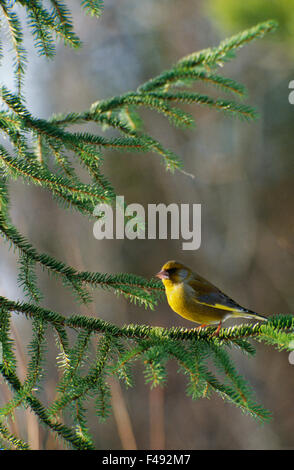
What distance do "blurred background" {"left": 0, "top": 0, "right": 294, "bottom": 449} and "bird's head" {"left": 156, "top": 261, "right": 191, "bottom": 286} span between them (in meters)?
5.37

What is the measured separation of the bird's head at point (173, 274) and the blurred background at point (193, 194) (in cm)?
537

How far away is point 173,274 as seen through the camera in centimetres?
203

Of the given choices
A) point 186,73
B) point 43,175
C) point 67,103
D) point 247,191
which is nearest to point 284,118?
point 247,191

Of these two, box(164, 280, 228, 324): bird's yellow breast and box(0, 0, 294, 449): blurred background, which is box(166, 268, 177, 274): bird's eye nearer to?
box(164, 280, 228, 324): bird's yellow breast

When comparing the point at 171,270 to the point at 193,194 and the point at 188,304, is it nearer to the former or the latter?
the point at 188,304

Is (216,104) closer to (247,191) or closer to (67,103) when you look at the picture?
(247,191)

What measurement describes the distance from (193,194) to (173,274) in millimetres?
6851

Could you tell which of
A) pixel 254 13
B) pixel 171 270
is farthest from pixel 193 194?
pixel 171 270

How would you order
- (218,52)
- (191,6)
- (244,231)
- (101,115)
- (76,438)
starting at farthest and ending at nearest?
(191,6), (244,231), (101,115), (218,52), (76,438)

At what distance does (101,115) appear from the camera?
5.61ft

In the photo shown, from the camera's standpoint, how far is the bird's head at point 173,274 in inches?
78.1

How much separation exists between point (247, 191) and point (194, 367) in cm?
778

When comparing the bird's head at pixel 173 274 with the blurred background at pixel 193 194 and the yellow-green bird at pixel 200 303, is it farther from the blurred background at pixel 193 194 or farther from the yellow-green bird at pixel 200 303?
the blurred background at pixel 193 194
